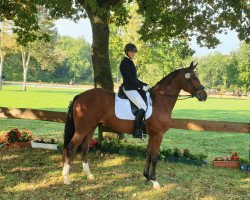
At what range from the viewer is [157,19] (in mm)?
14680

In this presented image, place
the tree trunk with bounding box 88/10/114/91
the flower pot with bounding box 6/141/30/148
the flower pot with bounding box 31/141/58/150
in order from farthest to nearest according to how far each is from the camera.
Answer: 1. the tree trunk with bounding box 88/10/114/91
2. the flower pot with bounding box 6/141/30/148
3. the flower pot with bounding box 31/141/58/150

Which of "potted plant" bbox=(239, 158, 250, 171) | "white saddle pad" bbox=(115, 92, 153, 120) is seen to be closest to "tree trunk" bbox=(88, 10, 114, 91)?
"white saddle pad" bbox=(115, 92, 153, 120)

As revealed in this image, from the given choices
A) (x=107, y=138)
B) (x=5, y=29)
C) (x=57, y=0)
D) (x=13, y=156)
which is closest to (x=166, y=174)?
(x=107, y=138)

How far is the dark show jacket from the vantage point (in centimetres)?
843

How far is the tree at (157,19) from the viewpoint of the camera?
40.6 feet

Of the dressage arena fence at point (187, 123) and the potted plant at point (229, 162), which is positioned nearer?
the potted plant at point (229, 162)

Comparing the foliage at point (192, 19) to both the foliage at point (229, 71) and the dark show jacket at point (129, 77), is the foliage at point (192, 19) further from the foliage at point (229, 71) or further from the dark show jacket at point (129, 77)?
the foliage at point (229, 71)

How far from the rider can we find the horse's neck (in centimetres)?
55

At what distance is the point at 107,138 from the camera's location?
487 inches

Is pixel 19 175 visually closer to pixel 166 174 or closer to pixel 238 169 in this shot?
pixel 166 174

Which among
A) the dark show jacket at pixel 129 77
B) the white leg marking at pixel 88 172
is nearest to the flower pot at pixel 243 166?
the dark show jacket at pixel 129 77

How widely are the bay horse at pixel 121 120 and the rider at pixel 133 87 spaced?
223 millimetres

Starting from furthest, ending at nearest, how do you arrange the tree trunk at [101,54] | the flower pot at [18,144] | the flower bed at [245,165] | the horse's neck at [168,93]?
1. the tree trunk at [101,54]
2. the flower pot at [18,144]
3. the flower bed at [245,165]
4. the horse's neck at [168,93]

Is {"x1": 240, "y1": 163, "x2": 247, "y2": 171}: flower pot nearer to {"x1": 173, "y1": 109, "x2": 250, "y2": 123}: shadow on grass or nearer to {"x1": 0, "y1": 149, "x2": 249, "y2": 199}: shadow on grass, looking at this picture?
{"x1": 0, "y1": 149, "x2": 249, "y2": 199}: shadow on grass
